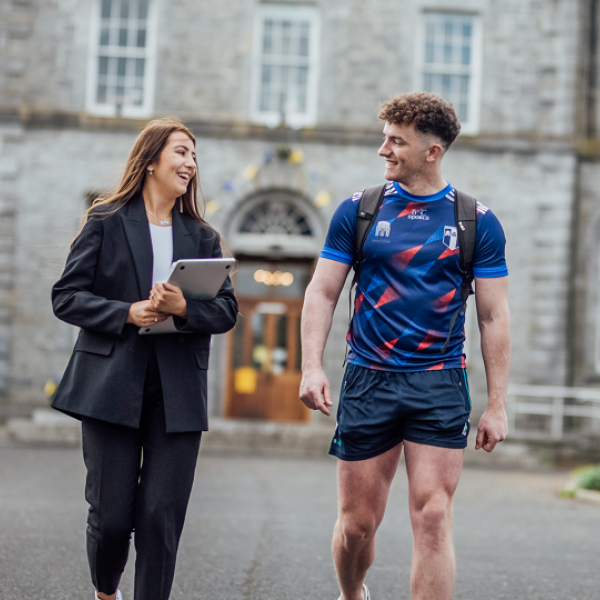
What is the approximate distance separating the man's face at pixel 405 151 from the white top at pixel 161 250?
928 millimetres

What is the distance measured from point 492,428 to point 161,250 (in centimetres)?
149

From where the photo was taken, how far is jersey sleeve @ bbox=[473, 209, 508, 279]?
3535 millimetres

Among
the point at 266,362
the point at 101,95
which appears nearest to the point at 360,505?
the point at 266,362

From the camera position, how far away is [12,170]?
17219 mm

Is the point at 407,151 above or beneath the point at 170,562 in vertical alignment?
above

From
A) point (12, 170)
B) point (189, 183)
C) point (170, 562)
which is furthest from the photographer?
point (12, 170)

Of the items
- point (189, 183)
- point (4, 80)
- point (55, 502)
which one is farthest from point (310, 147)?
point (189, 183)

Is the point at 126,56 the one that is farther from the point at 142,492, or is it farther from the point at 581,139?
the point at 142,492

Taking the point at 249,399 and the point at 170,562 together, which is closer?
the point at 170,562

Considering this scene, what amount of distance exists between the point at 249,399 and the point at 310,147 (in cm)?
522

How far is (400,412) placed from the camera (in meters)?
3.41

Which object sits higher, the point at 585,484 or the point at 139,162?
the point at 139,162

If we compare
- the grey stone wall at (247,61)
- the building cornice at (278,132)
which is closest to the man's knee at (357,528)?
the building cornice at (278,132)

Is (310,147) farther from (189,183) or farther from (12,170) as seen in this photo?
(189,183)
